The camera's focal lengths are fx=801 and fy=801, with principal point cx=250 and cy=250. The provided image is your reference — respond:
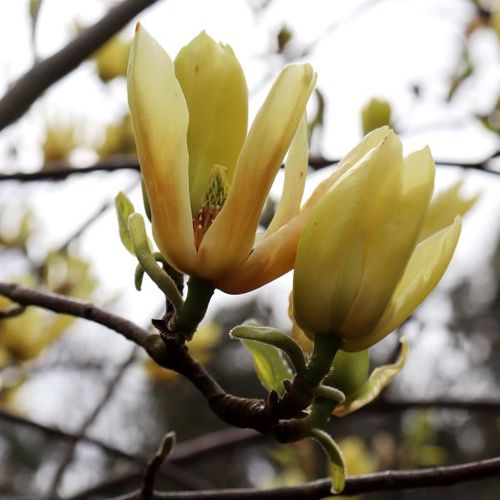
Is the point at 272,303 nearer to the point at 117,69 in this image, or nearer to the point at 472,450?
the point at 117,69

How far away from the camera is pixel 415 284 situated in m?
0.45

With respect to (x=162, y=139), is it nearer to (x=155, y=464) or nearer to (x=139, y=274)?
(x=139, y=274)

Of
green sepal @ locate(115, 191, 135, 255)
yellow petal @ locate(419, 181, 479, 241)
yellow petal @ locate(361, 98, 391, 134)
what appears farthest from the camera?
yellow petal @ locate(361, 98, 391, 134)

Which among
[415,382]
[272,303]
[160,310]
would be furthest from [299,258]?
[415,382]

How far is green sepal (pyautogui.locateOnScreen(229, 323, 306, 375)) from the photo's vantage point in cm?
43

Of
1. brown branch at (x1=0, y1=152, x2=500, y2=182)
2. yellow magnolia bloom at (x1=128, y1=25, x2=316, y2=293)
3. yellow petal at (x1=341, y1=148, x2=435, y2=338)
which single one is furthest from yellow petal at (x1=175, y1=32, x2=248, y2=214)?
brown branch at (x1=0, y1=152, x2=500, y2=182)

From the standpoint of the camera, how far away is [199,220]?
496mm

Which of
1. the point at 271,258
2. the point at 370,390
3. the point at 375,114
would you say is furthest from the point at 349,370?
the point at 375,114

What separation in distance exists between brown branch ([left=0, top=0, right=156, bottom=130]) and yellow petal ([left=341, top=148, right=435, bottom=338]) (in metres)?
0.41

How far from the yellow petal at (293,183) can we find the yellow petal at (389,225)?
6cm

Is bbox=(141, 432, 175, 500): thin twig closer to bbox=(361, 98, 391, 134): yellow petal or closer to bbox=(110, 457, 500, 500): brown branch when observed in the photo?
bbox=(110, 457, 500, 500): brown branch

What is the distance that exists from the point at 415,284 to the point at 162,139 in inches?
6.4

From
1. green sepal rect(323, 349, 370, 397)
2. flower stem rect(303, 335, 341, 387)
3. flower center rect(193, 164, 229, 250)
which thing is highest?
flower center rect(193, 164, 229, 250)

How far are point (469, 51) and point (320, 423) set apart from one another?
43.4 inches
